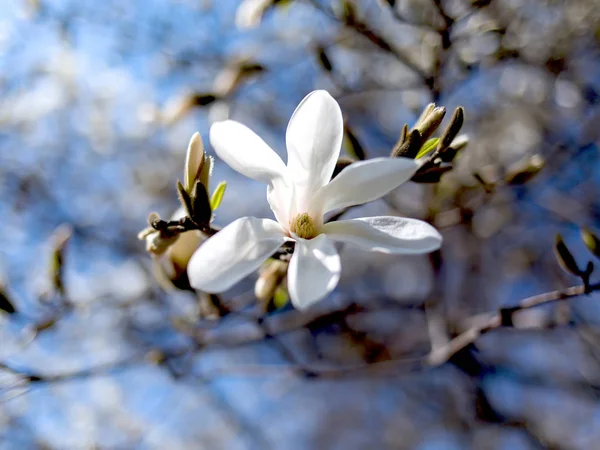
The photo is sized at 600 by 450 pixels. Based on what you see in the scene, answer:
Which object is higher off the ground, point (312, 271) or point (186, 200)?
point (186, 200)

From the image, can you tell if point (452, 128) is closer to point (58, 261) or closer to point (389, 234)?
point (389, 234)

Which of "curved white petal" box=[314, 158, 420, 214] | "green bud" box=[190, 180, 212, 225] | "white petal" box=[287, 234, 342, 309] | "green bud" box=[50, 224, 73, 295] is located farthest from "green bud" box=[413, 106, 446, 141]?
"green bud" box=[50, 224, 73, 295]

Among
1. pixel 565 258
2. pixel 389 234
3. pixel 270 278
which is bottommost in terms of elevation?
pixel 565 258

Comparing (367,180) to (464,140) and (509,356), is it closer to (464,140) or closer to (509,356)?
(464,140)

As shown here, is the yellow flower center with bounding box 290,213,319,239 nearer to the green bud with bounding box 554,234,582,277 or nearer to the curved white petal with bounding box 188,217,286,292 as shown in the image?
the curved white petal with bounding box 188,217,286,292

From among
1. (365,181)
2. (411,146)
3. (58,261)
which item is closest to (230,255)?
(365,181)

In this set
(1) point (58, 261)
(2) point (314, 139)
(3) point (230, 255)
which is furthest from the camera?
(1) point (58, 261)

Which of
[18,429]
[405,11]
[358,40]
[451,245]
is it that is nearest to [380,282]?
[451,245]
